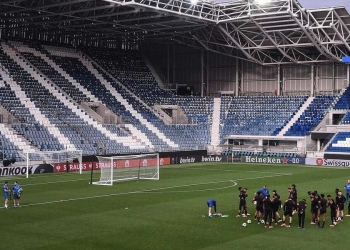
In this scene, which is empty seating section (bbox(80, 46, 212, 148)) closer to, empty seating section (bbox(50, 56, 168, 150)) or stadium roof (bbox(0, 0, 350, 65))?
empty seating section (bbox(50, 56, 168, 150))

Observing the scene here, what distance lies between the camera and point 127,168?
143 feet

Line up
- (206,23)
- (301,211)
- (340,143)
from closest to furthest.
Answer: (301,211), (206,23), (340,143)

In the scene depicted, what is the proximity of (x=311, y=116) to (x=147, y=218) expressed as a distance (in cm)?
4606

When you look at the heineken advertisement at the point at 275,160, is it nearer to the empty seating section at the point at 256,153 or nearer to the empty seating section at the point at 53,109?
the empty seating section at the point at 256,153

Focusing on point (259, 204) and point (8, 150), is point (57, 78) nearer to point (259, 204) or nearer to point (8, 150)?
point (8, 150)

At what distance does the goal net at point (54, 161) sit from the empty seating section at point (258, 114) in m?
24.4

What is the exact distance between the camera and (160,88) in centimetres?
7831

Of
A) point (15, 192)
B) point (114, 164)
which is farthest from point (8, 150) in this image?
point (15, 192)

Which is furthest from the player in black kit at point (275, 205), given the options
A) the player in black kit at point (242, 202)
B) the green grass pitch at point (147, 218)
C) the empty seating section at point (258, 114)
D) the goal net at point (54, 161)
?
the empty seating section at point (258, 114)

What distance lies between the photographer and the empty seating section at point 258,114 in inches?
2763

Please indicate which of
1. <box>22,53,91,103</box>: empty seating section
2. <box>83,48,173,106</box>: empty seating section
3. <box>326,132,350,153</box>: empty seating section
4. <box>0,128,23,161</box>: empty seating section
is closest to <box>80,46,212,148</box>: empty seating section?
<box>83,48,173,106</box>: empty seating section

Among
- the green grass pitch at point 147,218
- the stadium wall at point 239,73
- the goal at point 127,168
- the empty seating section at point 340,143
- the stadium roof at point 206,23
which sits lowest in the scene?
the green grass pitch at point 147,218

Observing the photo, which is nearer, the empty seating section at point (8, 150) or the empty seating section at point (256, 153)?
the empty seating section at point (8, 150)

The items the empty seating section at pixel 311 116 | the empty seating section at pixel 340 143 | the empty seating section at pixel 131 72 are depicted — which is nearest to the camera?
the empty seating section at pixel 340 143
